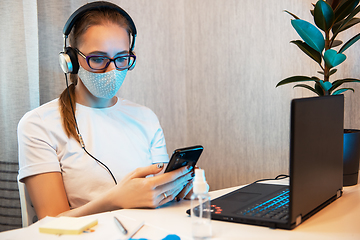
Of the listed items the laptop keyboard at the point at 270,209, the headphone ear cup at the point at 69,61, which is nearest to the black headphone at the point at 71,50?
the headphone ear cup at the point at 69,61

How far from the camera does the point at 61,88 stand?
1.48 m

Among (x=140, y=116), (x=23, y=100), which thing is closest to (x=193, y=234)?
(x=140, y=116)

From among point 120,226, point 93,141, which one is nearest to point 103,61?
point 93,141

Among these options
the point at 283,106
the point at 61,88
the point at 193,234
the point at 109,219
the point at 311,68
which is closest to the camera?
the point at 193,234

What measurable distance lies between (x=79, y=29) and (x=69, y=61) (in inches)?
5.0

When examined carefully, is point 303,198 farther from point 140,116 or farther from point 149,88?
point 149,88

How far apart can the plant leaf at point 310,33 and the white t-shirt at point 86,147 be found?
0.69m

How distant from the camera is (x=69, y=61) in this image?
3.78ft

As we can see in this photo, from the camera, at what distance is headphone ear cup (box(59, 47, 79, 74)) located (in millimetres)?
1149

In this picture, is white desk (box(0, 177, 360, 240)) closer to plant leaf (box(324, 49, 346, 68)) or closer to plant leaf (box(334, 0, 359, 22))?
plant leaf (box(324, 49, 346, 68))

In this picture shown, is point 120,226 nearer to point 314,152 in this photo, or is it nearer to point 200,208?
point 200,208

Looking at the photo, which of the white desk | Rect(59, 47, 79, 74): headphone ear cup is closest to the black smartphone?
the white desk

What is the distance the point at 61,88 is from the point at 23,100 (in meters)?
0.17

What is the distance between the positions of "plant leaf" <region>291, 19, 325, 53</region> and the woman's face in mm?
628
